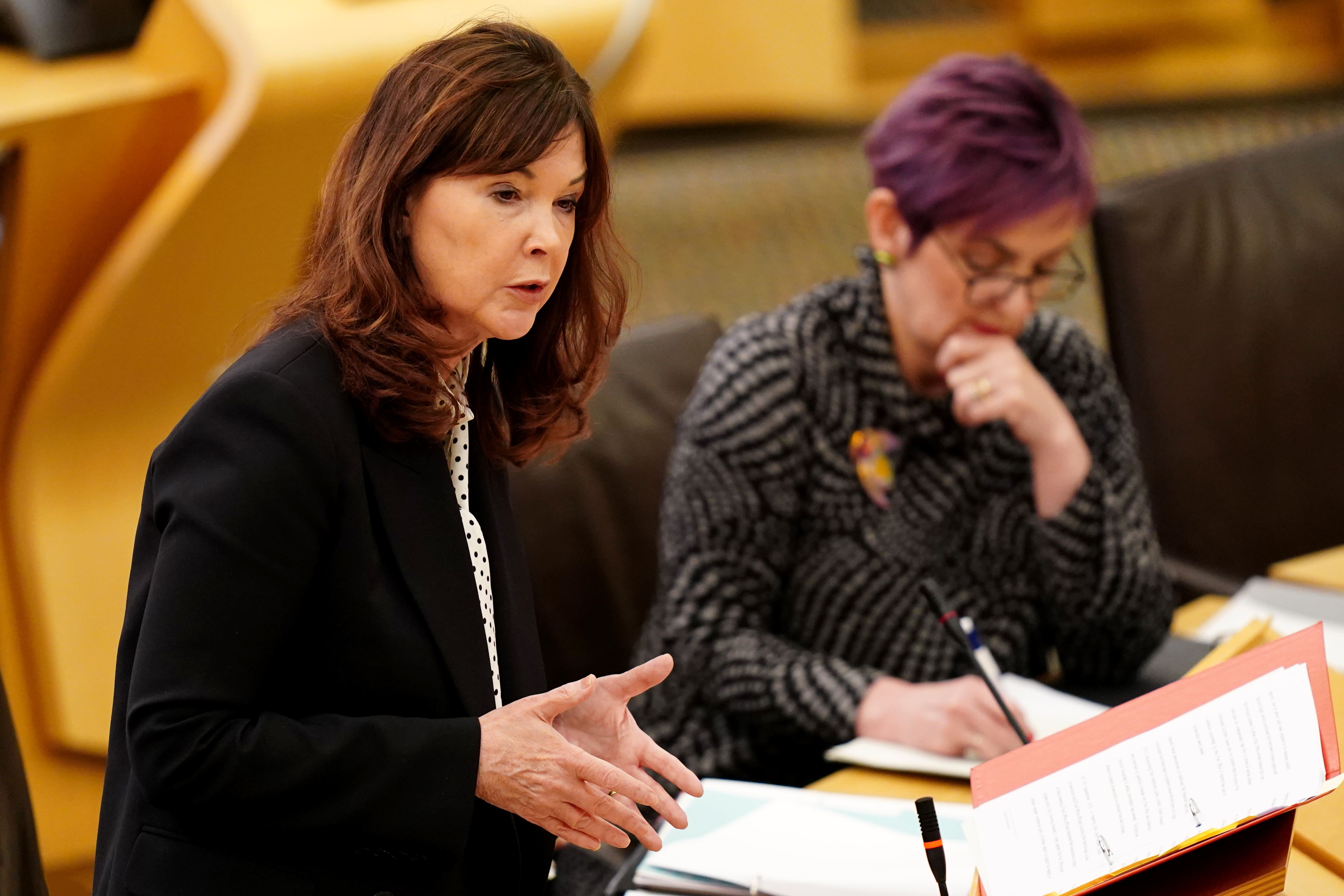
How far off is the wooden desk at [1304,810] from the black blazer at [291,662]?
44 centimetres

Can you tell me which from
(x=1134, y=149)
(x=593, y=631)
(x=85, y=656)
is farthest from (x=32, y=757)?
(x=1134, y=149)

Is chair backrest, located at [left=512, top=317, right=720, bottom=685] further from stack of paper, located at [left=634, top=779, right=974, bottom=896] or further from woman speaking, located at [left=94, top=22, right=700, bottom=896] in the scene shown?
woman speaking, located at [left=94, top=22, right=700, bottom=896]

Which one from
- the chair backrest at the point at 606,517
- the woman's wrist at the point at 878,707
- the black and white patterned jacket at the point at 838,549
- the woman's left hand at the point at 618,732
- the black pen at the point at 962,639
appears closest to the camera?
the woman's left hand at the point at 618,732

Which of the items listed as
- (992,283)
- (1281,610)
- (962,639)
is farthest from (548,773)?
(1281,610)

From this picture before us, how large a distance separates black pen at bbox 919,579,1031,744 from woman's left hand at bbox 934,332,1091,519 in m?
0.36

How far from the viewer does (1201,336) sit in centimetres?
209

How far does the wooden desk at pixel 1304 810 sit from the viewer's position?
99 centimetres

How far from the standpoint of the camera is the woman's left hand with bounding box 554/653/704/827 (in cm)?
97

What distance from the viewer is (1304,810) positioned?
107cm

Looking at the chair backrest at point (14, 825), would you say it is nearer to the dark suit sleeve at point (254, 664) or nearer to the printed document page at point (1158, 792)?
the dark suit sleeve at point (254, 664)

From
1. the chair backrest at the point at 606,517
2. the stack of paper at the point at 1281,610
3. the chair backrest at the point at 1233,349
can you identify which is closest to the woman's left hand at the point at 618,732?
the chair backrest at the point at 606,517

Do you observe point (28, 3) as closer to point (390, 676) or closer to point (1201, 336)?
point (390, 676)

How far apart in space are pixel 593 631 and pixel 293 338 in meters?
0.83

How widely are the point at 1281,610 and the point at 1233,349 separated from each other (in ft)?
1.98
